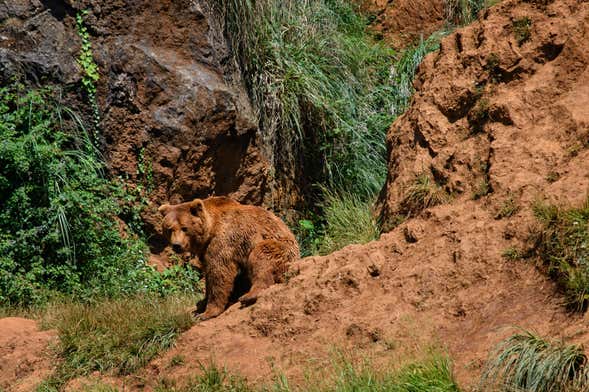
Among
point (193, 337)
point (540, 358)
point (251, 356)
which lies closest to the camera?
point (540, 358)

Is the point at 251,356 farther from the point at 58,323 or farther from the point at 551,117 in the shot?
the point at 551,117

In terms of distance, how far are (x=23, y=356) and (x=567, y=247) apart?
16.1ft

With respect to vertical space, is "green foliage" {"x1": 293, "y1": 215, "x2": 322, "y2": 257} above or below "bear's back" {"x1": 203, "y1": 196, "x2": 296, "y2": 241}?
below

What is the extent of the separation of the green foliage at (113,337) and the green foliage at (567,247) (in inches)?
127

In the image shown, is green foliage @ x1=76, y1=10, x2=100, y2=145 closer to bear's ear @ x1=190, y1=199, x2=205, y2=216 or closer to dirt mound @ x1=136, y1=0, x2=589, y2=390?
bear's ear @ x1=190, y1=199, x2=205, y2=216

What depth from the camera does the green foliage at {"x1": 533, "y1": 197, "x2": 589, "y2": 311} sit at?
632cm

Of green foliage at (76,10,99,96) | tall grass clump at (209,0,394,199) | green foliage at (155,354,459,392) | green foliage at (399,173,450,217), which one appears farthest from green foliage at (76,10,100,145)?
green foliage at (155,354,459,392)

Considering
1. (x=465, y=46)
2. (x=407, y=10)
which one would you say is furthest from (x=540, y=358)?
(x=407, y=10)

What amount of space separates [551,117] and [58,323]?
4743 millimetres

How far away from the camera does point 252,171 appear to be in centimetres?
1268

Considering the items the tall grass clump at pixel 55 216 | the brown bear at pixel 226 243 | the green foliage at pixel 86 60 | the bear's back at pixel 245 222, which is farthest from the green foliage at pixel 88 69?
the bear's back at pixel 245 222

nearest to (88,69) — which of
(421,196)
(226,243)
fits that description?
(226,243)

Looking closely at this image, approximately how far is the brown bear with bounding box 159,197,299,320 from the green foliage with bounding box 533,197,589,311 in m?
2.58

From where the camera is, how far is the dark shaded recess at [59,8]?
11.4 m
